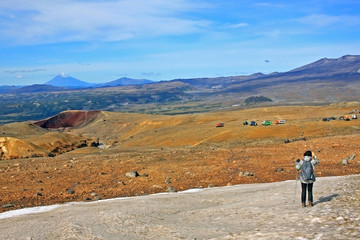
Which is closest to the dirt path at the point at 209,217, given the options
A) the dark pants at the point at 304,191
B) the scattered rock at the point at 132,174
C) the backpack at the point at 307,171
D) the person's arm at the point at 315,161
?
the dark pants at the point at 304,191

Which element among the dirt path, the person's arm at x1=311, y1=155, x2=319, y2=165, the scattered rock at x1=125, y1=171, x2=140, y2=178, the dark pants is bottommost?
the scattered rock at x1=125, y1=171, x2=140, y2=178

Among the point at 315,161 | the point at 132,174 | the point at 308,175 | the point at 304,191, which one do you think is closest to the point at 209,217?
the point at 304,191

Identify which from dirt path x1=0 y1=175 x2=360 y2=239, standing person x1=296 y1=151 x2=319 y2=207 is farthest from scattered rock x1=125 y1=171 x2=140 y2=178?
standing person x1=296 y1=151 x2=319 y2=207

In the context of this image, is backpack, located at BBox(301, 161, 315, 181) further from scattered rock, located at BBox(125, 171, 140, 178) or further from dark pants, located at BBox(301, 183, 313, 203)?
scattered rock, located at BBox(125, 171, 140, 178)

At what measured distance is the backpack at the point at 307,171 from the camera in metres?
13.5

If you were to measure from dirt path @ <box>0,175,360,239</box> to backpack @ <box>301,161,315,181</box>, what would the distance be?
1.00 m

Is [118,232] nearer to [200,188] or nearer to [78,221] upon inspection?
[78,221]

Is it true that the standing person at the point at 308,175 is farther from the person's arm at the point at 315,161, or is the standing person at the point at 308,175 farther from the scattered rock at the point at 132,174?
the scattered rock at the point at 132,174

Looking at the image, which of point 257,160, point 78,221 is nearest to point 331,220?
point 78,221

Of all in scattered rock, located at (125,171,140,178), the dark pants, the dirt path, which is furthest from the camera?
scattered rock, located at (125,171,140,178)

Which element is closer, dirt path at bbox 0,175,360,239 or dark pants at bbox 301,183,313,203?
dirt path at bbox 0,175,360,239

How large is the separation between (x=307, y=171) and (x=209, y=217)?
149 inches

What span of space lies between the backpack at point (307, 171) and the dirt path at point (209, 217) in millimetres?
996

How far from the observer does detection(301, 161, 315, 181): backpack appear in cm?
1350
